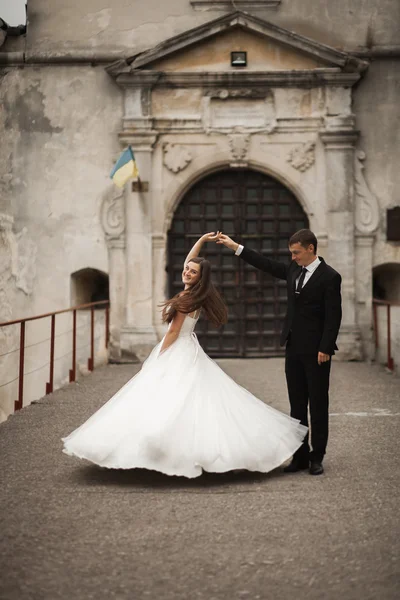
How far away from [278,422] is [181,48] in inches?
327

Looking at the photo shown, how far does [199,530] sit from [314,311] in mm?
1889

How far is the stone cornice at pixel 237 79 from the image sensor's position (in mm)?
12273

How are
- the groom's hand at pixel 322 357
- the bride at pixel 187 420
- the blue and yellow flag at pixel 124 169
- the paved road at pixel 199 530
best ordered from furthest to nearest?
1. the blue and yellow flag at pixel 124 169
2. the groom's hand at pixel 322 357
3. the bride at pixel 187 420
4. the paved road at pixel 199 530

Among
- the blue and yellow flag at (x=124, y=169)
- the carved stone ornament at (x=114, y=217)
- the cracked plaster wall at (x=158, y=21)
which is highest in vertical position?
the cracked plaster wall at (x=158, y=21)

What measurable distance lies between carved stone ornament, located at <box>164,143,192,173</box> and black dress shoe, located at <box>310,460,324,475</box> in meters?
7.80

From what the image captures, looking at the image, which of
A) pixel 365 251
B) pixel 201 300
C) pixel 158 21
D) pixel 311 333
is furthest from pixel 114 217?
pixel 311 333

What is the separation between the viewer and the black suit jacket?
5.32m

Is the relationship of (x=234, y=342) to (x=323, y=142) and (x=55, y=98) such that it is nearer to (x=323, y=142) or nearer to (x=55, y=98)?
(x=323, y=142)

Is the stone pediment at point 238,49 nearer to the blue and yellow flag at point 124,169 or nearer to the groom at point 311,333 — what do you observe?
the blue and yellow flag at point 124,169

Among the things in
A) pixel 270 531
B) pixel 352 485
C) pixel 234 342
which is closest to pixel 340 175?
pixel 234 342

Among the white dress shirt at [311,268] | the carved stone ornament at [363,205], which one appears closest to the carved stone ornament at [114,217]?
the carved stone ornament at [363,205]

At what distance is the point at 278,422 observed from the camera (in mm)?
5520

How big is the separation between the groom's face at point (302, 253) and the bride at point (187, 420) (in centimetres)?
63

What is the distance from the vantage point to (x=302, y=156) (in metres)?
12.5
